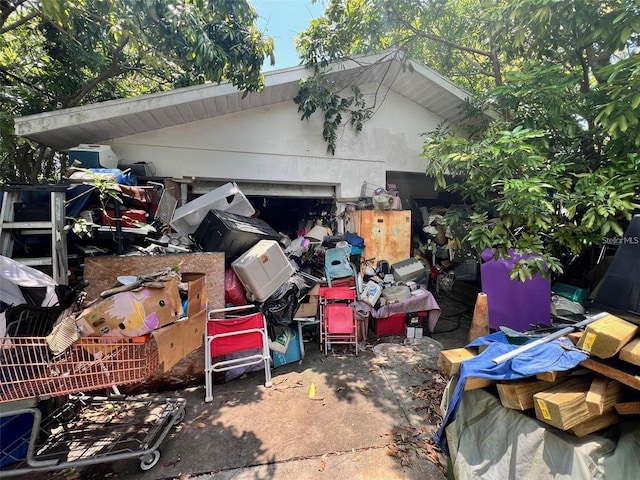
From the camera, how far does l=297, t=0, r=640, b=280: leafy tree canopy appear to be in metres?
2.85

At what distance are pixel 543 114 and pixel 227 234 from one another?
16.0ft

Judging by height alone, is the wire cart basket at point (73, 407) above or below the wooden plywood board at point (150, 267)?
below

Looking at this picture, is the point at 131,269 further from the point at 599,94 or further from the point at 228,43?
the point at 599,94

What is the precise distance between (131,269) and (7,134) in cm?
359

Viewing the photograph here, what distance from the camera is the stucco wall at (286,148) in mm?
4664

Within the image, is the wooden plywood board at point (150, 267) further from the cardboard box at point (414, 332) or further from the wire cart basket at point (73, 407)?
the cardboard box at point (414, 332)

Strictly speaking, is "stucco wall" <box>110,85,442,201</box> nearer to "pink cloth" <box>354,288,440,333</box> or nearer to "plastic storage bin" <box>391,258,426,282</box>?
"plastic storage bin" <box>391,258,426,282</box>

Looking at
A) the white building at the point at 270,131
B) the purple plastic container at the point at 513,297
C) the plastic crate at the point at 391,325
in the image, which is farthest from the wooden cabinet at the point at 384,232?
the purple plastic container at the point at 513,297

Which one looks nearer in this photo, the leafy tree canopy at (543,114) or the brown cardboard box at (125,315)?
the brown cardboard box at (125,315)

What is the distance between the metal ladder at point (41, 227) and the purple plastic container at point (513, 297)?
5580 mm

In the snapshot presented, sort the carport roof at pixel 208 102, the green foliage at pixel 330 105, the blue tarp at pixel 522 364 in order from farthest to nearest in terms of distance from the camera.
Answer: the green foliage at pixel 330 105
the carport roof at pixel 208 102
the blue tarp at pixel 522 364

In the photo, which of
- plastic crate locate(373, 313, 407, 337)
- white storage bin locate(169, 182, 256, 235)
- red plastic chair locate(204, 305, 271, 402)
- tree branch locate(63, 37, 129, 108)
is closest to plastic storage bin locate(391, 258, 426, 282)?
plastic crate locate(373, 313, 407, 337)

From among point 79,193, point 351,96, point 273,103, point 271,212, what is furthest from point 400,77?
point 79,193

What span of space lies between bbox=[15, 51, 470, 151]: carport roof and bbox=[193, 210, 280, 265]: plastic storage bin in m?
1.82
